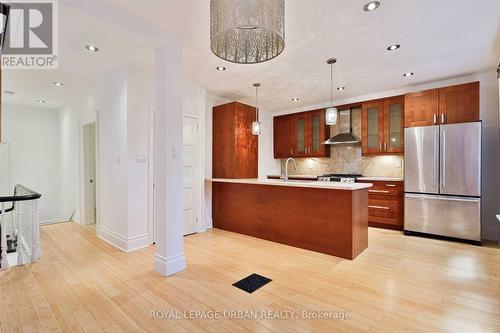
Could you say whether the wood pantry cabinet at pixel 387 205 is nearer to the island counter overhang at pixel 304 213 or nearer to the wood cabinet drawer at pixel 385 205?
the wood cabinet drawer at pixel 385 205

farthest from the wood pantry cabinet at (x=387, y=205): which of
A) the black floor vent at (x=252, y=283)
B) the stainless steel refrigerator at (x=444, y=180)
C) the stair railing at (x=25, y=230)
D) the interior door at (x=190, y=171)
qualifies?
the stair railing at (x=25, y=230)

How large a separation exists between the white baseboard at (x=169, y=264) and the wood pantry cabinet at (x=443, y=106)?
4.22 meters

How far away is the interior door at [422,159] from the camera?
380cm

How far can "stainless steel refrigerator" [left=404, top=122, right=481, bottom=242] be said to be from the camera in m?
3.51

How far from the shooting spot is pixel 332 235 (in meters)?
3.13

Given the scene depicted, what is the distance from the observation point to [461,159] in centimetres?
357

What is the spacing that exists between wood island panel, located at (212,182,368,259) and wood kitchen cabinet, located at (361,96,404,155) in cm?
172

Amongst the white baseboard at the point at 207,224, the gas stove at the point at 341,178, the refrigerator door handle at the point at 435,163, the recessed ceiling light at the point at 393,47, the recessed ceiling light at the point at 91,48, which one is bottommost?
the white baseboard at the point at 207,224

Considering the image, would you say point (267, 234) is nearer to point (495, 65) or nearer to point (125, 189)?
point (125, 189)

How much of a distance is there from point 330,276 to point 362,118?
11.5 ft

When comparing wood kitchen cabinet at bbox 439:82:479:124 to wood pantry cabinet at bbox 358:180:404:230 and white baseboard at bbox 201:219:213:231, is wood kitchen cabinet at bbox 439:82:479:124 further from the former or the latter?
white baseboard at bbox 201:219:213:231

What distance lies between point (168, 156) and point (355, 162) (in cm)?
425

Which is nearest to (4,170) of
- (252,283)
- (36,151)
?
(36,151)

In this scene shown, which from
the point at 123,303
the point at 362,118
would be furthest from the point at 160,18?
the point at 362,118
